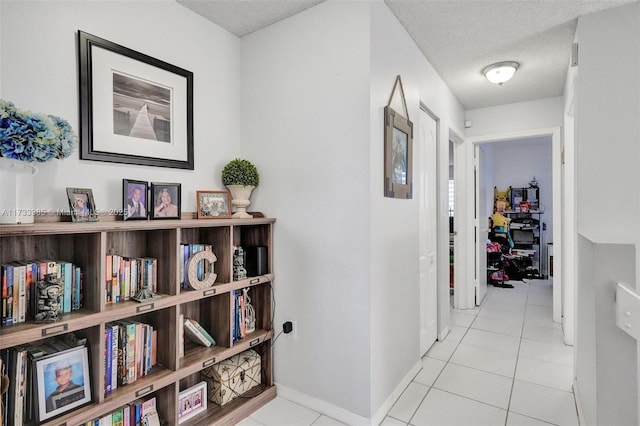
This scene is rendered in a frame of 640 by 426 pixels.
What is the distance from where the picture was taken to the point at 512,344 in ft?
10.2

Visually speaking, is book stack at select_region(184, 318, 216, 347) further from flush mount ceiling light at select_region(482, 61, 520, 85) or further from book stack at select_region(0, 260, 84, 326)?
flush mount ceiling light at select_region(482, 61, 520, 85)

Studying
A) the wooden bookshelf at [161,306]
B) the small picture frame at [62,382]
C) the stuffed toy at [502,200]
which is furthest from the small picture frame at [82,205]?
the stuffed toy at [502,200]

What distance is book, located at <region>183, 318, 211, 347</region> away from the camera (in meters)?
1.95

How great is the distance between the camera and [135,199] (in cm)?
176

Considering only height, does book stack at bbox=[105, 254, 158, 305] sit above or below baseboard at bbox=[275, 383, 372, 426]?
above

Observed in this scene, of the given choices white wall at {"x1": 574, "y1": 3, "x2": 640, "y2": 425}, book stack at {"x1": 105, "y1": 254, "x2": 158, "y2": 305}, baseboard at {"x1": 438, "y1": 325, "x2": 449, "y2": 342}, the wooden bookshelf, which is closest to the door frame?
baseboard at {"x1": 438, "y1": 325, "x2": 449, "y2": 342}

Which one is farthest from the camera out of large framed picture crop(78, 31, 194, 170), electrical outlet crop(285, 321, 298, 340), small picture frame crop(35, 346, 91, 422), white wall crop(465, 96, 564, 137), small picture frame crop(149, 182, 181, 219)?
white wall crop(465, 96, 564, 137)

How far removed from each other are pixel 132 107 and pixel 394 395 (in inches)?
92.7

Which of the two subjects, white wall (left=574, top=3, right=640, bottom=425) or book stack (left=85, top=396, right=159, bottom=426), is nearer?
book stack (left=85, top=396, right=159, bottom=426)

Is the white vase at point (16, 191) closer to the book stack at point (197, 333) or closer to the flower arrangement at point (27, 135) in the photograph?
the flower arrangement at point (27, 135)

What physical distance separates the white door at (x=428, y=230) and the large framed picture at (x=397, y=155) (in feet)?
1.14

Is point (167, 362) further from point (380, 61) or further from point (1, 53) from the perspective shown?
point (380, 61)

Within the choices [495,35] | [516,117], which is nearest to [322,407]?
[495,35]

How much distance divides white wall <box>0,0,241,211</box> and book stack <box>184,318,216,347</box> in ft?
2.28
